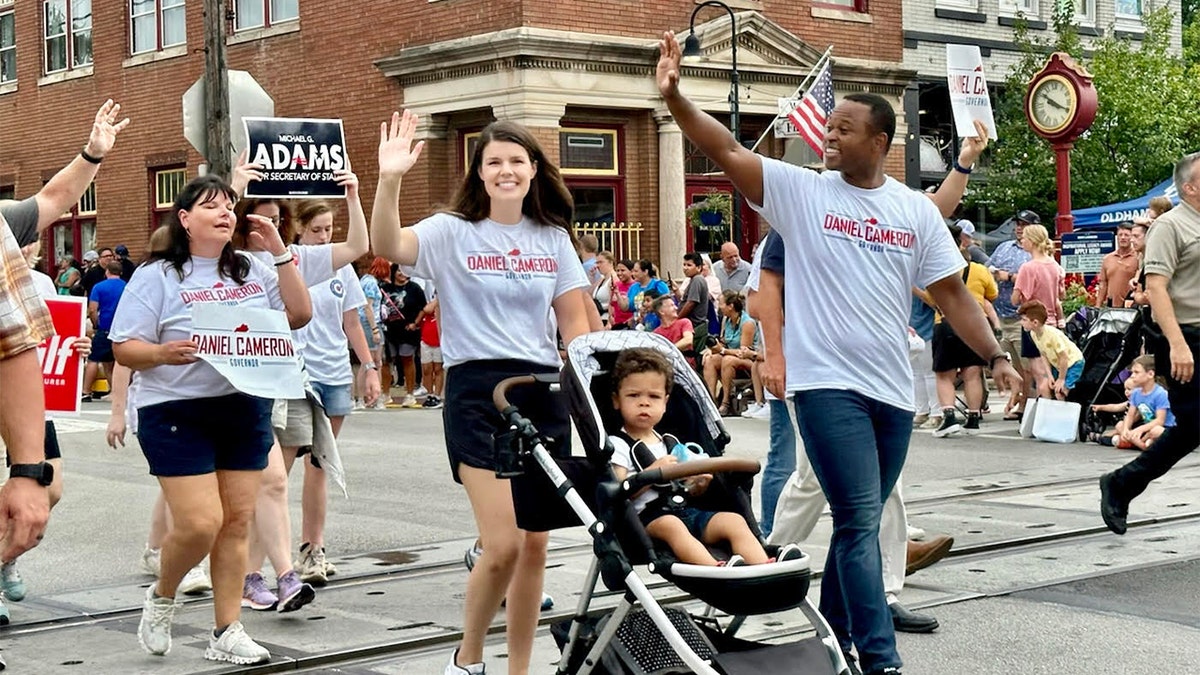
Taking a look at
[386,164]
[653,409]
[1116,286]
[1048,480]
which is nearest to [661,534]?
[653,409]

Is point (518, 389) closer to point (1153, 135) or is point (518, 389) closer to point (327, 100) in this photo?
point (327, 100)

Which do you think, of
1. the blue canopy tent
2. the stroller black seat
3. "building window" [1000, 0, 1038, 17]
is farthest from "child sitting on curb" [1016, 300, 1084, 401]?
"building window" [1000, 0, 1038, 17]

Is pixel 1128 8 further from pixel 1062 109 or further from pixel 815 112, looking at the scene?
pixel 815 112

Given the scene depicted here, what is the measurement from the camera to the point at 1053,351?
16.1 meters

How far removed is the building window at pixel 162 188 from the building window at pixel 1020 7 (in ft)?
50.5

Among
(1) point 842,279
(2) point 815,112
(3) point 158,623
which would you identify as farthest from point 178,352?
(2) point 815,112

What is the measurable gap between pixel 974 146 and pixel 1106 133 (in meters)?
25.3

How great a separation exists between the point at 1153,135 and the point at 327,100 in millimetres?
14400

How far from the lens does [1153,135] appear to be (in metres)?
30.4

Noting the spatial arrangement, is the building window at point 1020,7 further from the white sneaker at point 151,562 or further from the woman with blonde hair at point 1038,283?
the white sneaker at point 151,562

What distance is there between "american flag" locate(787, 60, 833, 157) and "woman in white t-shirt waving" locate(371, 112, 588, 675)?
50.9ft

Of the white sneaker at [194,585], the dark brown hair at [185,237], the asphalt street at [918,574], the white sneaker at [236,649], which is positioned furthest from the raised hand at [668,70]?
the white sneaker at [194,585]

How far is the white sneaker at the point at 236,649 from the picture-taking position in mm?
6625

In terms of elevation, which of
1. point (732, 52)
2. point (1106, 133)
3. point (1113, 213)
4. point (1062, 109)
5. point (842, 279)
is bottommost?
point (842, 279)
